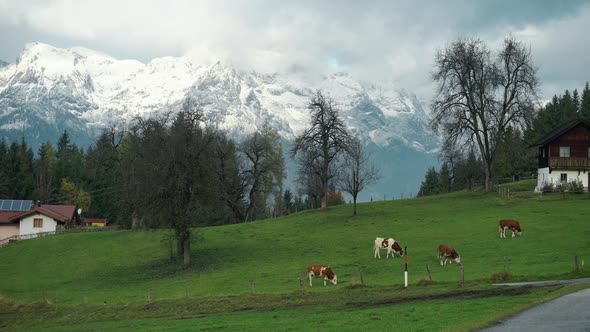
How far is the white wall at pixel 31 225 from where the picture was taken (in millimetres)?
100562

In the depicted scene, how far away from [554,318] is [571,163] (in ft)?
203

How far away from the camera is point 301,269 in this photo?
1857 inches

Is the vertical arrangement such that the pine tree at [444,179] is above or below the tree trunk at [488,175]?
above

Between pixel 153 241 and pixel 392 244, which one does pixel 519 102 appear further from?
pixel 153 241

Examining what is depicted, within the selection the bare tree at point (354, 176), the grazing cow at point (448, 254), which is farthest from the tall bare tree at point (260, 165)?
the grazing cow at point (448, 254)

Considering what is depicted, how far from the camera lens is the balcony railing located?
7644cm

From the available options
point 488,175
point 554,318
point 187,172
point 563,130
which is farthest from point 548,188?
point 554,318

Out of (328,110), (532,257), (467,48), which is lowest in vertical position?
(532,257)

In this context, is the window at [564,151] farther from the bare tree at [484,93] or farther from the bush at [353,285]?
the bush at [353,285]

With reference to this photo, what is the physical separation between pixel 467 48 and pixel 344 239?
37.1 metres

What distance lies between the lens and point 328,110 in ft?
273

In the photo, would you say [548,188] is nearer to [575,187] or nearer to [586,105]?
[575,187]

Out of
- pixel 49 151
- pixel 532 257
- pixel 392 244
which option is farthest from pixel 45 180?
pixel 532 257

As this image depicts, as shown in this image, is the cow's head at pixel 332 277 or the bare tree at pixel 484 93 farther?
the bare tree at pixel 484 93
